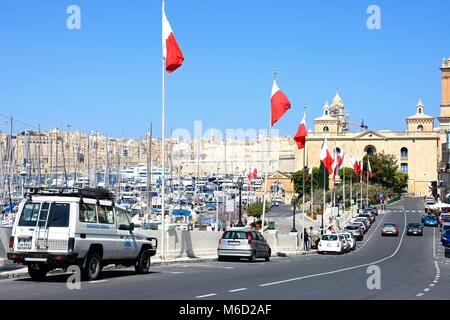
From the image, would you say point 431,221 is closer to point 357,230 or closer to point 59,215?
point 357,230

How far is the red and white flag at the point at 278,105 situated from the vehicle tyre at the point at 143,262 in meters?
17.5

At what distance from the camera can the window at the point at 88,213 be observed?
64.4 ft

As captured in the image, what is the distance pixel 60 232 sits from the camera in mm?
19188

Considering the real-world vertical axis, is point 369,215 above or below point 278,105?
below

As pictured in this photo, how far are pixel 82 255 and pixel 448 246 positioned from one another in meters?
28.9

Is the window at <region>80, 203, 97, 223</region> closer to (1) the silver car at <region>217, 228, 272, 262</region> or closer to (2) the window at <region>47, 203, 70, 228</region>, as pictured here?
(2) the window at <region>47, 203, 70, 228</region>

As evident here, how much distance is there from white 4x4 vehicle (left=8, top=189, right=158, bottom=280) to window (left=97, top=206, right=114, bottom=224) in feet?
0.08

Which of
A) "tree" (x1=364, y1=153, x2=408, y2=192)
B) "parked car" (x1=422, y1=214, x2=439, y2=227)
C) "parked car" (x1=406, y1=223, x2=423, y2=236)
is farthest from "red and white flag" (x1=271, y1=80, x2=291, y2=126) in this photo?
"tree" (x1=364, y1=153, x2=408, y2=192)

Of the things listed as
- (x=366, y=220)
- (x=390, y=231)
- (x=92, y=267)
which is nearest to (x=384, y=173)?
(x=366, y=220)

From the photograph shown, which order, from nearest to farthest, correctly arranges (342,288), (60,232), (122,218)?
(60,232)
(342,288)
(122,218)

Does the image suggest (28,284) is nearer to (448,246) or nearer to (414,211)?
(448,246)

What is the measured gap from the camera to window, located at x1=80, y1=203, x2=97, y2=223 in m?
19.6

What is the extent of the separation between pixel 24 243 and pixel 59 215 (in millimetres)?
1083

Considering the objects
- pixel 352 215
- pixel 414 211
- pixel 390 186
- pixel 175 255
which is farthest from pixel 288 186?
pixel 175 255
